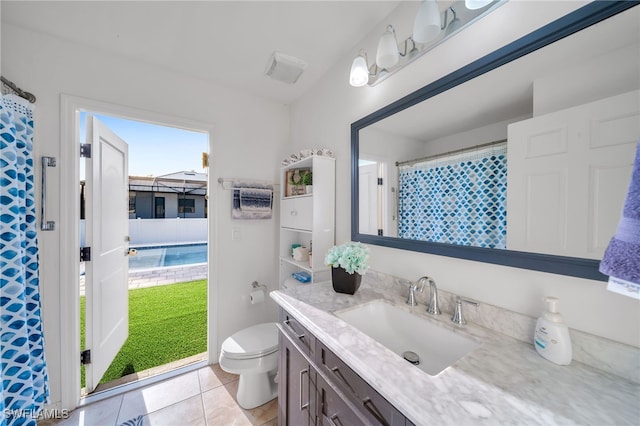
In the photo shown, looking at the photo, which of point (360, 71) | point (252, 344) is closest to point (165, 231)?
point (252, 344)

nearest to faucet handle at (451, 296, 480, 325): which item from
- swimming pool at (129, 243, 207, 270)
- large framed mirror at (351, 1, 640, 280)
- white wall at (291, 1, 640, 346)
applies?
white wall at (291, 1, 640, 346)

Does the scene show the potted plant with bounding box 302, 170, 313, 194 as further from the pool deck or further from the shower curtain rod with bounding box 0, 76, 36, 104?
the pool deck

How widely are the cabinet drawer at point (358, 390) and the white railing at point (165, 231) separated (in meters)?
8.25

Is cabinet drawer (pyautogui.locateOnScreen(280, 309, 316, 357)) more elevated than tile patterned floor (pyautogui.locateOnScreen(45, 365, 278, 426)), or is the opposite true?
cabinet drawer (pyautogui.locateOnScreen(280, 309, 316, 357))

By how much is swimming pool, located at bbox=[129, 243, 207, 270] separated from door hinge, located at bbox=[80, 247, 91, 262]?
4.15m

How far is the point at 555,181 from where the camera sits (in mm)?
716

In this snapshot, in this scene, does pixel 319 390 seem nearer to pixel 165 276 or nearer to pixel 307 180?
pixel 307 180

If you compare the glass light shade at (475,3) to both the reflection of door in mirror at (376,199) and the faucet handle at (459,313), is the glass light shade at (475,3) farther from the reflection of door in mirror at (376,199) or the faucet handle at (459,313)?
the faucet handle at (459,313)

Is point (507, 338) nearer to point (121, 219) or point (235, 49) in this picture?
point (235, 49)

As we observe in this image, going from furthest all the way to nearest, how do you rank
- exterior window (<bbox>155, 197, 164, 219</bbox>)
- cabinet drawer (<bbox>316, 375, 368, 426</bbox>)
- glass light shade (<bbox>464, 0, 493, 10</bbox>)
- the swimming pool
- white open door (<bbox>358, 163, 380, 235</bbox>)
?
exterior window (<bbox>155, 197, 164, 219</bbox>) < the swimming pool < white open door (<bbox>358, 163, 380, 235</bbox>) < glass light shade (<bbox>464, 0, 493, 10</bbox>) < cabinet drawer (<bbox>316, 375, 368, 426</bbox>)

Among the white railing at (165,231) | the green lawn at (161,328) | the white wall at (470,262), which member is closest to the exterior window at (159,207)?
the white railing at (165,231)

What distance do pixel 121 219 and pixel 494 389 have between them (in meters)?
2.64

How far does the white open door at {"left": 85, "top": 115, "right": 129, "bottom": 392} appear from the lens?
157 centimetres

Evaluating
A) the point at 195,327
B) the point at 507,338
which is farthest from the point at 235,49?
the point at 195,327
